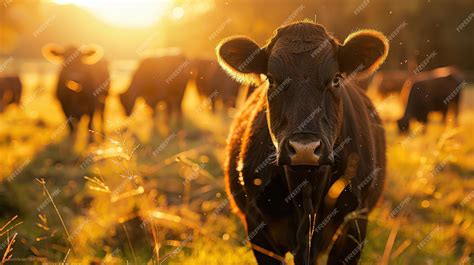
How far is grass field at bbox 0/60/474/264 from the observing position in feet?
13.6

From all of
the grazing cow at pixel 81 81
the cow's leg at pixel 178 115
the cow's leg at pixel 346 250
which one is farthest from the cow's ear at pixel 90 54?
the cow's leg at pixel 346 250

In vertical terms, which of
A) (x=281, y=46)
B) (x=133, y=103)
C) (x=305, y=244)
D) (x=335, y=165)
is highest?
(x=281, y=46)

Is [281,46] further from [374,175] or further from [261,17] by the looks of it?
[261,17]

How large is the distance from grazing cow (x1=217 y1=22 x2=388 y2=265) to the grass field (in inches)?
12.1

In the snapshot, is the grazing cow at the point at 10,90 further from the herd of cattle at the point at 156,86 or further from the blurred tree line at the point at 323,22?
the blurred tree line at the point at 323,22

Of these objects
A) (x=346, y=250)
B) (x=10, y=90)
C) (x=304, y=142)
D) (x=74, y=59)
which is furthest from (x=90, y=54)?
(x=304, y=142)

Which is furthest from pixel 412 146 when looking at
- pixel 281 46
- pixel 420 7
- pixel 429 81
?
pixel 420 7

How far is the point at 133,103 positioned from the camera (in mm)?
14484

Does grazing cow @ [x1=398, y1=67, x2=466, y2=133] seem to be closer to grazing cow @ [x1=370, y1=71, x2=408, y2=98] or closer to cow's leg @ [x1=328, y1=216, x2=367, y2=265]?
grazing cow @ [x1=370, y1=71, x2=408, y2=98]

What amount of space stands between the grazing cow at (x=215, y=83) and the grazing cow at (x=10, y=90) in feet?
16.4

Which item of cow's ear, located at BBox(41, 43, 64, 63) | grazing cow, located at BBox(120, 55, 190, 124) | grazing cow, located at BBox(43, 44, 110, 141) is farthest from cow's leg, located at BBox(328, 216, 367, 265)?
grazing cow, located at BBox(120, 55, 190, 124)

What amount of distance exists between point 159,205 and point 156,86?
29.7 feet

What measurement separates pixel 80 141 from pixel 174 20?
22966mm

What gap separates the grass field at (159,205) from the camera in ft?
13.6
